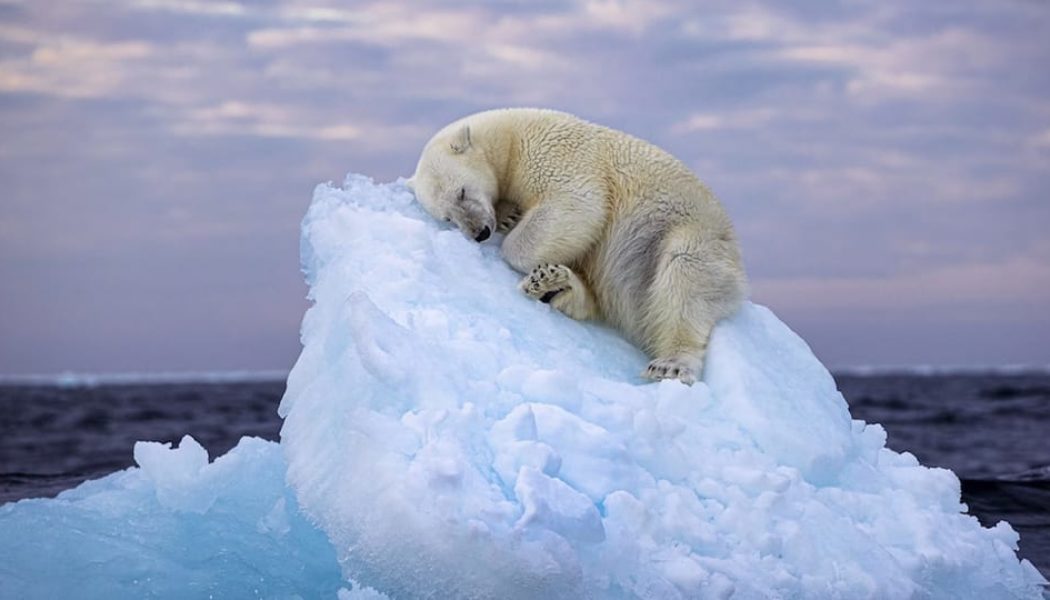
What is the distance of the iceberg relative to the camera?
436cm

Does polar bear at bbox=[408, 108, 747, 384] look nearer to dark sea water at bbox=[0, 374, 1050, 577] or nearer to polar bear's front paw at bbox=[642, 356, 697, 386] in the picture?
polar bear's front paw at bbox=[642, 356, 697, 386]

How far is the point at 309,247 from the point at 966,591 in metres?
3.76

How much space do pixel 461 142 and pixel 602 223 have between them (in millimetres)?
951

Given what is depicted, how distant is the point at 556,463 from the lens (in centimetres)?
453

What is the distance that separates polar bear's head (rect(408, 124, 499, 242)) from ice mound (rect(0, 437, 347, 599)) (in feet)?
5.29

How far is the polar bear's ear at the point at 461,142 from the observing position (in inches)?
264

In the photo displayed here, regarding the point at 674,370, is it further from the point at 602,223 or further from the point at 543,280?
the point at 602,223

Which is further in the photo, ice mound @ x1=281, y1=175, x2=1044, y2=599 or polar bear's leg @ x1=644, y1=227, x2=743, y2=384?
polar bear's leg @ x1=644, y1=227, x2=743, y2=384

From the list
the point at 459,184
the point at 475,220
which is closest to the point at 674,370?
the point at 475,220

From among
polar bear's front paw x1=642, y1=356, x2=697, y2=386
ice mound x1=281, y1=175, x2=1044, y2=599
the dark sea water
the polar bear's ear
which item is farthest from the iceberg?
the dark sea water

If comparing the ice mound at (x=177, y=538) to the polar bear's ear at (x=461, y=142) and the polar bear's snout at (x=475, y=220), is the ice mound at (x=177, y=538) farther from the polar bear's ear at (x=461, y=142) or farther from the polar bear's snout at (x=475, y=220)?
the polar bear's ear at (x=461, y=142)

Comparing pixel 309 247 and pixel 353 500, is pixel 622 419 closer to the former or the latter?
pixel 353 500

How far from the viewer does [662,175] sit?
6637 millimetres

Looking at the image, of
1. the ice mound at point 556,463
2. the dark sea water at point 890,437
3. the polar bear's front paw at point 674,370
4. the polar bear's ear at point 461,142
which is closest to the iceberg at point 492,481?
the ice mound at point 556,463
